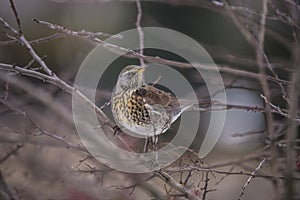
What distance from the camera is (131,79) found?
2.81 metres

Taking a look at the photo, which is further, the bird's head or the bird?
the bird's head

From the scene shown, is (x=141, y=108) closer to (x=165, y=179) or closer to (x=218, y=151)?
(x=165, y=179)

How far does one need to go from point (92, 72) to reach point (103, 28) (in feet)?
12.2

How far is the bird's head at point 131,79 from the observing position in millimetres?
2791

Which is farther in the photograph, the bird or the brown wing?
the brown wing

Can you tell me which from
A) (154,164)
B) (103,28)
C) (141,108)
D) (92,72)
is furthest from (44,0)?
(154,164)

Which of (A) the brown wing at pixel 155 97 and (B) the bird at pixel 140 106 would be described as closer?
(B) the bird at pixel 140 106

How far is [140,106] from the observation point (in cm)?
272

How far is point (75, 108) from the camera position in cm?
223

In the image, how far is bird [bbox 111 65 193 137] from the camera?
8.49ft

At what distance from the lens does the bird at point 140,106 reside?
8.49 feet

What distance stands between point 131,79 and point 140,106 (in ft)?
0.57

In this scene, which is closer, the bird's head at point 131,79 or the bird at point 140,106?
the bird at point 140,106

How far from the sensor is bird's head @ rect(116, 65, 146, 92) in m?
2.79
